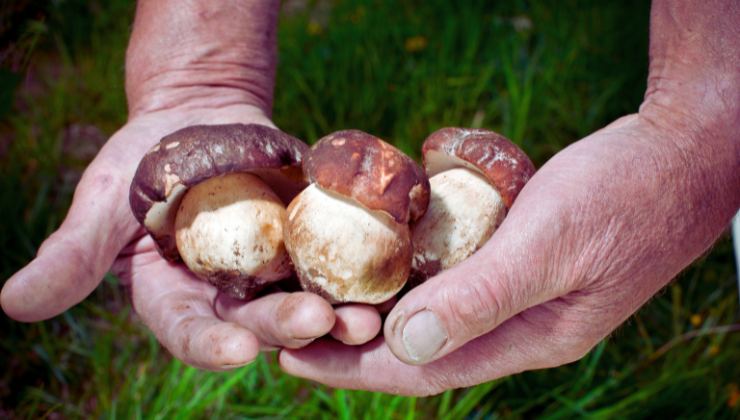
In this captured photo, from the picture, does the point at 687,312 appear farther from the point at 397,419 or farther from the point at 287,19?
the point at 287,19

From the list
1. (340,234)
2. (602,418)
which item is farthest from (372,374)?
(602,418)

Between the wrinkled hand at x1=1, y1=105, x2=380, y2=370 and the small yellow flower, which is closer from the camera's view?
the wrinkled hand at x1=1, y1=105, x2=380, y2=370

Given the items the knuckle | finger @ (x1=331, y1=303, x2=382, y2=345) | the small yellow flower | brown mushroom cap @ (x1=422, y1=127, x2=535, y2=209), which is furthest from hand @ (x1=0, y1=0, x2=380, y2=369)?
the small yellow flower

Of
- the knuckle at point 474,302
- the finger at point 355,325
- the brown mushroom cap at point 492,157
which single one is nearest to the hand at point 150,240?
the finger at point 355,325

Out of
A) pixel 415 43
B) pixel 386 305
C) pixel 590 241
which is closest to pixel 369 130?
pixel 415 43

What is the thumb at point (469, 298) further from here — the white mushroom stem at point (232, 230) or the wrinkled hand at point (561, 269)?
the white mushroom stem at point (232, 230)

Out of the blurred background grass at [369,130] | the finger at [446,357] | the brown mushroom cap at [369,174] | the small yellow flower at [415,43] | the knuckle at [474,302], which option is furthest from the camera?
the small yellow flower at [415,43]

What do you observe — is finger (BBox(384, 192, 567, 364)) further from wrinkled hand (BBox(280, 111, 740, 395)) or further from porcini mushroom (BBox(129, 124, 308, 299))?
porcini mushroom (BBox(129, 124, 308, 299))
